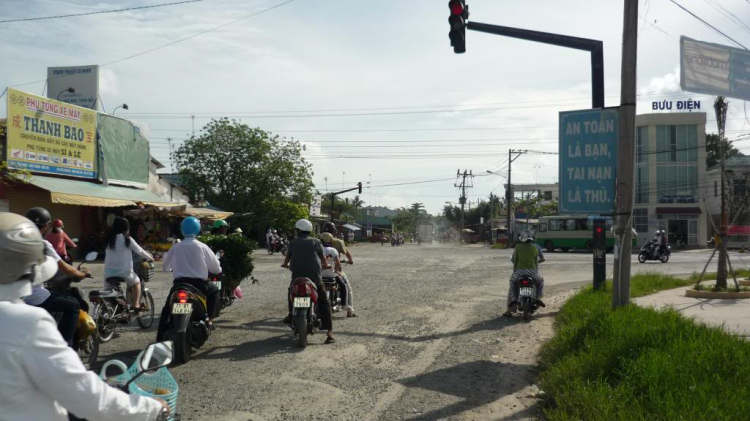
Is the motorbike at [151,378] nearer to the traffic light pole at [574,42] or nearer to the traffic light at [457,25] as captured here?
the traffic light at [457,25]

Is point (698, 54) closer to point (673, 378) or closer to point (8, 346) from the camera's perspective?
point (673, 378)

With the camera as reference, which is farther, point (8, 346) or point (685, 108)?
point (685, 108)

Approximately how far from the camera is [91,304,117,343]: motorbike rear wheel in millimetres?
7773

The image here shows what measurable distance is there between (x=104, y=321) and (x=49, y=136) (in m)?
Answer: 18.7

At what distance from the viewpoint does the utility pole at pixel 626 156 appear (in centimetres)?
845

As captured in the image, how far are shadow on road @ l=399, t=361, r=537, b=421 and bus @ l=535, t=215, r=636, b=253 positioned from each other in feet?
129

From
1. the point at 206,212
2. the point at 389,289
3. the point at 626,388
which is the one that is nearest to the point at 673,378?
the point at 626,388

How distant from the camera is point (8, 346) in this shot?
78.6 inches

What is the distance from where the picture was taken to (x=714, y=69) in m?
11.3

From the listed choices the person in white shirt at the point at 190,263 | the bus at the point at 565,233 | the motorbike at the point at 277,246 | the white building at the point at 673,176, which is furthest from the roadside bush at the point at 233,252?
the white building at the point at 673,176

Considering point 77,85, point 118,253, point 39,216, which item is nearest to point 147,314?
point 118,253

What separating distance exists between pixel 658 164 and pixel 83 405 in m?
59.3

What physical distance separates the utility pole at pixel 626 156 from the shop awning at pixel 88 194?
63.3ft

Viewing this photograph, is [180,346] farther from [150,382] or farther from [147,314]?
[150,382]
